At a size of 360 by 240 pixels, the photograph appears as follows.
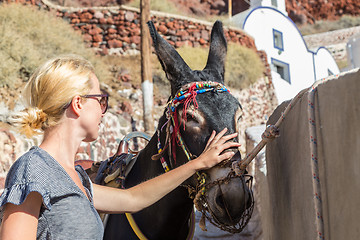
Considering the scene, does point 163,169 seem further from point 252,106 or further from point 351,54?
point 351,54

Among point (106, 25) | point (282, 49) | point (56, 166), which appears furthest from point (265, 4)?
point (56, 166)

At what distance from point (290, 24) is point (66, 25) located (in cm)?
1460

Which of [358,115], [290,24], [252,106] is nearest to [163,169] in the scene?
[358,115]

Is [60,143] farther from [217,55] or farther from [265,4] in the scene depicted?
[265,4]

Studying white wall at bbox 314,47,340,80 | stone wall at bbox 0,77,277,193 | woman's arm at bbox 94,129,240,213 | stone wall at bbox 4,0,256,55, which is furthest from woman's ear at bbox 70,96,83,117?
white wall at bbox 314,47,340,80

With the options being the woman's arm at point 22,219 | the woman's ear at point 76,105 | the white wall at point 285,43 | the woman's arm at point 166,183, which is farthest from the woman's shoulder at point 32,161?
the white wall at point 285,43

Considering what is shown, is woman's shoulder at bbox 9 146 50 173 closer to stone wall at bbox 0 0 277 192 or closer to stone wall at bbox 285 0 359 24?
stone wall at bbox 0 0 277 192

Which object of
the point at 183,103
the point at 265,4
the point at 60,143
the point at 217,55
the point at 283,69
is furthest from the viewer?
the point at 265,4

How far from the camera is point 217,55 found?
9.95ft

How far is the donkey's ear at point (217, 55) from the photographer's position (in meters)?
2.87

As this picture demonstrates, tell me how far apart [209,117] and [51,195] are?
1.16 m

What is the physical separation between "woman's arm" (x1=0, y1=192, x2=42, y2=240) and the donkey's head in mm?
1044

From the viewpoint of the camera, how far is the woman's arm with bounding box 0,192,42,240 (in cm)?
139

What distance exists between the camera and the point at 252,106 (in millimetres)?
18781
